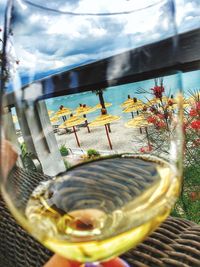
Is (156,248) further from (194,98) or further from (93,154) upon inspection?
(194,98)

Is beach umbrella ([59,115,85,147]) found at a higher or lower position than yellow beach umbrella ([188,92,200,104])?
higher

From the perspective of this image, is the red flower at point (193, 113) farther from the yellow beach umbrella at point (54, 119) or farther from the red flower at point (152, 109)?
the yellow beach umbrella at point (54, 119)

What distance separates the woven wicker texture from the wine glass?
0.14 ft

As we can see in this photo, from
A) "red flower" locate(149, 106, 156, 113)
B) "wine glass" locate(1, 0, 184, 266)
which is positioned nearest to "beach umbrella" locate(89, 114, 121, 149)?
"wine glass" locate(1, 0, 184, 266)

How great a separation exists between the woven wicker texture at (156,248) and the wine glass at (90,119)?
44 mm

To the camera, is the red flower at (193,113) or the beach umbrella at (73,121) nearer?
the beach umbrella at (73,121)

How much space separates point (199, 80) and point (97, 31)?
24cm

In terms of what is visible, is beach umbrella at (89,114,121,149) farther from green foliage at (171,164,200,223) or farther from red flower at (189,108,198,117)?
green foliage at (171,164,200,223)

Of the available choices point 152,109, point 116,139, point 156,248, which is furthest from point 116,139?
point 152,109

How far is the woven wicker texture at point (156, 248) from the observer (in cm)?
44

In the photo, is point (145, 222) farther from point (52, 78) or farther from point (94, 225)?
point (52, 78)

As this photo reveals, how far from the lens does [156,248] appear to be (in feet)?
1.55

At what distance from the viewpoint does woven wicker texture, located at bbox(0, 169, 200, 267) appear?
44cm

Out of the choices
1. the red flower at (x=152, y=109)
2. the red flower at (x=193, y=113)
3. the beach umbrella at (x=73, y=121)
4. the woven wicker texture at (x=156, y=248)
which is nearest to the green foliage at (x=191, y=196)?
the red flower at (x=193, y=113)
